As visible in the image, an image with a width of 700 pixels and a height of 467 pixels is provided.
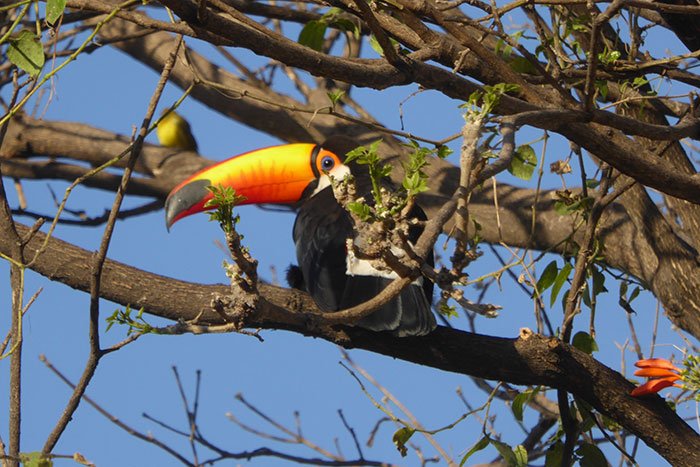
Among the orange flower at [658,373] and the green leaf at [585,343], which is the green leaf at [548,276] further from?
the orange flower at [658,373]

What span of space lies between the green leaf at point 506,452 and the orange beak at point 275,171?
1.93 metres

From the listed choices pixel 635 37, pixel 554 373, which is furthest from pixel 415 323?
pixel 635 37

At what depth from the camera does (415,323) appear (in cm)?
301

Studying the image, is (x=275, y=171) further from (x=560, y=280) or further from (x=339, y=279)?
(x=560, y=280)

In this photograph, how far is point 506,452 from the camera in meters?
3.07

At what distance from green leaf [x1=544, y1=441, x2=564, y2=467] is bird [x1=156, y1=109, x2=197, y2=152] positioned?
11.9ft

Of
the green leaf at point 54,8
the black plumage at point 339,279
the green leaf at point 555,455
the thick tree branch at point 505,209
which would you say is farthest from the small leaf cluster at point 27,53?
the green leaf at point 555,455

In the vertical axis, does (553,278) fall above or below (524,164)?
below

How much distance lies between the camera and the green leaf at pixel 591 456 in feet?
10.8

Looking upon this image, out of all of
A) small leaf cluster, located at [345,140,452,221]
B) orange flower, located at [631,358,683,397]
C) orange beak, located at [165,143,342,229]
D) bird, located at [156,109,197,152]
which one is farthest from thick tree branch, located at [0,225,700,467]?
bird, located at [156,109,197,152]

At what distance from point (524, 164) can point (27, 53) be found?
5.64 feet

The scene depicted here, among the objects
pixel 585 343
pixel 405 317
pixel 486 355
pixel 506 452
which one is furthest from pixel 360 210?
pixel 585 343

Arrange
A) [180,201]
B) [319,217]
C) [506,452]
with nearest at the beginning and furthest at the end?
[506,452] → [319,217] → [180,201]

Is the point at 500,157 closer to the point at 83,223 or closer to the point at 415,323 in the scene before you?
the point at 415,323
